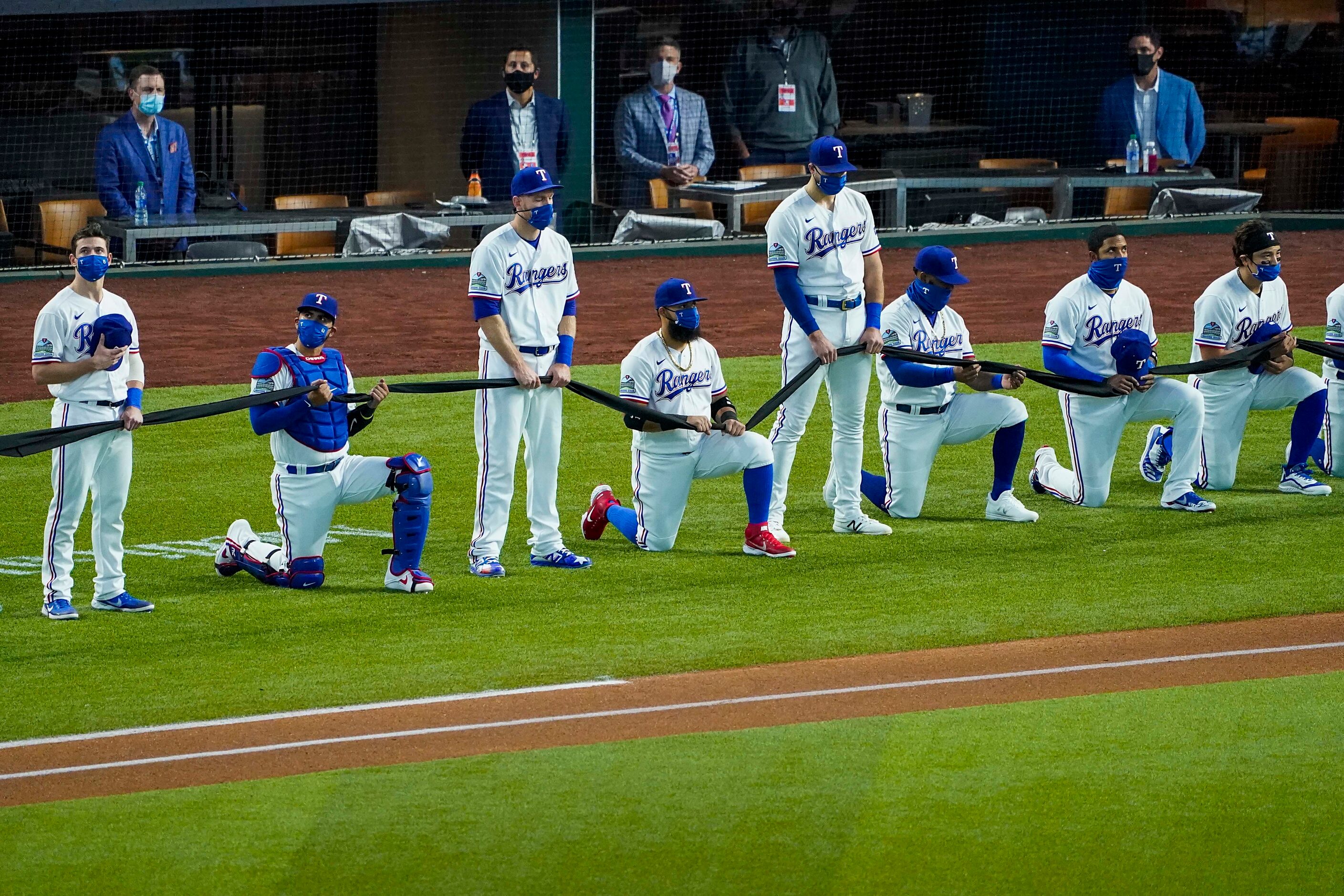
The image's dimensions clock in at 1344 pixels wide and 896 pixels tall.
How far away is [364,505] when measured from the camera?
9.45 meters

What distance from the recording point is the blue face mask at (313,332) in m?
7.41

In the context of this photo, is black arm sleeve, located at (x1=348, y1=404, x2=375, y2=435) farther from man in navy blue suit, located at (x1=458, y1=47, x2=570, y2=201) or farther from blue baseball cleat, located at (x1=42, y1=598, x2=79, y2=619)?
man in navy blue suit, located at (x1=458, y1=47, x2=570, y2=201)

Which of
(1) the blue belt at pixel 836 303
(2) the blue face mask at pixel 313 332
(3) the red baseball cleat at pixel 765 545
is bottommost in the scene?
(3) the red baseball cleat at pixel 765 545

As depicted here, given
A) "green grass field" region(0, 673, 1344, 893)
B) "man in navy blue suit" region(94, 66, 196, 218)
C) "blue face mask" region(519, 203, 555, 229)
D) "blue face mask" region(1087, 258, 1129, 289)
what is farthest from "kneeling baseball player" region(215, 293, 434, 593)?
"man in navy blue suit" region(94, 66, 196, 218)

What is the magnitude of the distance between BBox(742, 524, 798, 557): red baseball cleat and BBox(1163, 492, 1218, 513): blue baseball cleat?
2.02m

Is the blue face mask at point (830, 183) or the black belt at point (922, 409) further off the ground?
the blue face mask at point (830, 183)

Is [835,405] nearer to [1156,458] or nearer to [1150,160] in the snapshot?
[1156,458]

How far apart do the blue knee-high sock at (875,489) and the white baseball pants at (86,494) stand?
359cm

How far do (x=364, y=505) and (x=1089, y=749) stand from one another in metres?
4.85

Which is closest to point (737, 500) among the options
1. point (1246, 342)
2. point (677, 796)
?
point (1246, 342)

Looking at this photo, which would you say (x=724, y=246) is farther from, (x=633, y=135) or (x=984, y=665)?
(x=984, y=665)

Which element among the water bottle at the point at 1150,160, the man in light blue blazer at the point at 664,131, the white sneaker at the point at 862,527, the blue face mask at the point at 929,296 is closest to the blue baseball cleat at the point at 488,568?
the white sneaker at the point at 862,527

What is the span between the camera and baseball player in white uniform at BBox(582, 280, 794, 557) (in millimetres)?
7980

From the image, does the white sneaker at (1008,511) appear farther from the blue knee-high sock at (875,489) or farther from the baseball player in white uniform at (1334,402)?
the baseball player in white uniform at (1334,402)
